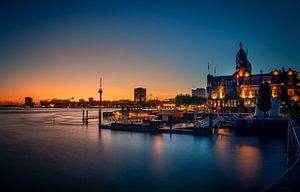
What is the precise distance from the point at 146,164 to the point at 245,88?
93.5 metres

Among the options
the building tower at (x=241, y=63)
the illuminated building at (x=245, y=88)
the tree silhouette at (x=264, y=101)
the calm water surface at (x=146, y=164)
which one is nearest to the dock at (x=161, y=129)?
the calm water surface at (x=146, y=164)

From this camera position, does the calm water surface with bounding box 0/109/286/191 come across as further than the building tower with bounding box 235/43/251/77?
No

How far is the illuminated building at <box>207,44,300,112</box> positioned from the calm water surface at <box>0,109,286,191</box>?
6453cm

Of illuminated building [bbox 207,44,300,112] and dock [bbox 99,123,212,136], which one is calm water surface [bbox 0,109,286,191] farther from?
illuminated building [bbox 207,44,300,112]

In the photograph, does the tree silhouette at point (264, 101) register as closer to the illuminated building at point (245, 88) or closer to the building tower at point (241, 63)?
the illuminated building at point (245, 88)

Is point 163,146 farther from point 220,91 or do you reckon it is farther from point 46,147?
point 220,91

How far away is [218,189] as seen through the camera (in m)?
21.2

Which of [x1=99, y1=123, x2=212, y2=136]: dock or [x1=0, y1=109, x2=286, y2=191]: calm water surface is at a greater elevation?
[x1=99, y1=123, x2=212, y2=136]: dock

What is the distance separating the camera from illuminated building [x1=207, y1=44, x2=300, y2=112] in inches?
4001

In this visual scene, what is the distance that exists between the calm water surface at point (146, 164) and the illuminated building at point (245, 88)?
2541 inches

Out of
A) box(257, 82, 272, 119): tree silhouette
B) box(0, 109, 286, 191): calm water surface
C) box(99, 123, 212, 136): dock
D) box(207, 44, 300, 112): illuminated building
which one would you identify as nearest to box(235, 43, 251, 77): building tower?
box(207, 44, 300, 112): illuminated building

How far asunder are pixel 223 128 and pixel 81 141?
3435 cm

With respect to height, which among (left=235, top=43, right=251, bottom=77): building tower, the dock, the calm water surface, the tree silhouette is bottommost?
the calm water surface

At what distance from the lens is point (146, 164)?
30328mm
